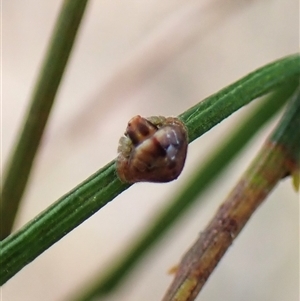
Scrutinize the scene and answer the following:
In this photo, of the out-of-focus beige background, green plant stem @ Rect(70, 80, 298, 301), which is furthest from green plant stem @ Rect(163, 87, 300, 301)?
the out-of-focus beige background

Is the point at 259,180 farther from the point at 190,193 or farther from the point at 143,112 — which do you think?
the point at 143,112

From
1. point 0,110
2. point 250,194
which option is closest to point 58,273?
point 0,110

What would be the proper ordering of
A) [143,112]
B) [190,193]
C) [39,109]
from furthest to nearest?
[143,112] < [190,193] < [39,109]

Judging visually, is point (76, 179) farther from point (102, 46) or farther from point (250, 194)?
point (250, 194)

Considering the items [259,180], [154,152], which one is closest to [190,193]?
[259,180]

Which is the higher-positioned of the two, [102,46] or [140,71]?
[102,46]

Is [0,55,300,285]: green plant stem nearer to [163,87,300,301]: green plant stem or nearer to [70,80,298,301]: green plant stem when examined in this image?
[163,87,300,301]: green plant stem
